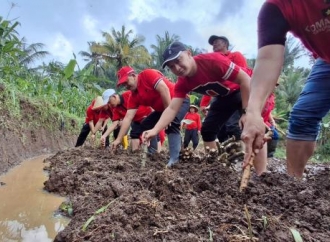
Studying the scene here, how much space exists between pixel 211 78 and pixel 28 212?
1.63 m

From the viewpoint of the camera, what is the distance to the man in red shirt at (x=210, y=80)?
2.74 metres

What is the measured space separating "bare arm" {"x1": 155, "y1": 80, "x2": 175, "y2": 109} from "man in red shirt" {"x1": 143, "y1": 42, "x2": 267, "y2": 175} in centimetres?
53

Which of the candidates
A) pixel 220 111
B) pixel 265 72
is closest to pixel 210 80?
pixel 220 111

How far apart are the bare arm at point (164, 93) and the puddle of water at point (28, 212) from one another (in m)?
1.38

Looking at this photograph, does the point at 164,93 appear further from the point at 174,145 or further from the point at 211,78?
the point at 211,78

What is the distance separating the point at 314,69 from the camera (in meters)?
2.01

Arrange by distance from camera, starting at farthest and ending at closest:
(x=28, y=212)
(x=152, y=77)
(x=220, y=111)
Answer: (x=152, y=77) → (x=220, y=111) → (x=28, y=212)

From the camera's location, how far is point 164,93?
3562 mm

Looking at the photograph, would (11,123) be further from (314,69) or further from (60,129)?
(314,69)

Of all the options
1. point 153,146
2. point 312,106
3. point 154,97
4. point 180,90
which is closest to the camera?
point 312,106

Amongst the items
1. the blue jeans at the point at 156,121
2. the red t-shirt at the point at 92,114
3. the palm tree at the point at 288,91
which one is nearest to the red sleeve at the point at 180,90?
the blue jeans at the point at 156,121

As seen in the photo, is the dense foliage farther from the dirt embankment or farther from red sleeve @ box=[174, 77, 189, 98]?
red sleeve @ box=[174, 77, 189, 98]

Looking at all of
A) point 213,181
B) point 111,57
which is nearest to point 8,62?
point 213,181

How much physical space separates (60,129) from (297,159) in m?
6.51
